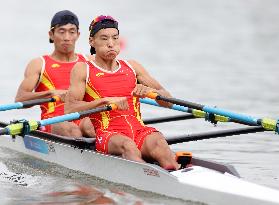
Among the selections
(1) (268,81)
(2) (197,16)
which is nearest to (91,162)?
(1) (268,81)

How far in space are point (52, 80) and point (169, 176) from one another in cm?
457

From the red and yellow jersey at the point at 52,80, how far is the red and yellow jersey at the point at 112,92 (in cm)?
241

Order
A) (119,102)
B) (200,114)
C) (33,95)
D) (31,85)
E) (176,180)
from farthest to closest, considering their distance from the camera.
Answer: (31,85)
(33,95)
(200,114)
(119,102)
(176,180)

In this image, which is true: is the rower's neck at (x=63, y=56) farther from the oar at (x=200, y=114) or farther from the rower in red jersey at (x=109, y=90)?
the rower in red jersey at (x=109, y=90)

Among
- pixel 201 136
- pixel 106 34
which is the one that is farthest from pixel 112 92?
pixel 201 136

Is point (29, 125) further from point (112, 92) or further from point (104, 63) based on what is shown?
point (104, 63)

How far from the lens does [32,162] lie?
1465 centimetres

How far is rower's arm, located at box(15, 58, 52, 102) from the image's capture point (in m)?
14.8

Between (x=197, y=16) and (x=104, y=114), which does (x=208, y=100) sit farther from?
(x=197, y=16)

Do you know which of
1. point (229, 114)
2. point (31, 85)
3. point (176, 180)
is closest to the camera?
point (176, 180)

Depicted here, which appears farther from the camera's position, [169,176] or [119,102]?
[119,102]

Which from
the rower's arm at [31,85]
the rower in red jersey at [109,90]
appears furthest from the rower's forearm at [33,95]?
the rower in red jersey at [109,90]

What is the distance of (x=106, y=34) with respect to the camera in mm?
12648

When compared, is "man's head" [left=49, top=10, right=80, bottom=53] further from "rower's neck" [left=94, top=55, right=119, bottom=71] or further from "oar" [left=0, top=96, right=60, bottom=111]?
"rower's neck" [left=94, top=55, right=119, bottom=71]
